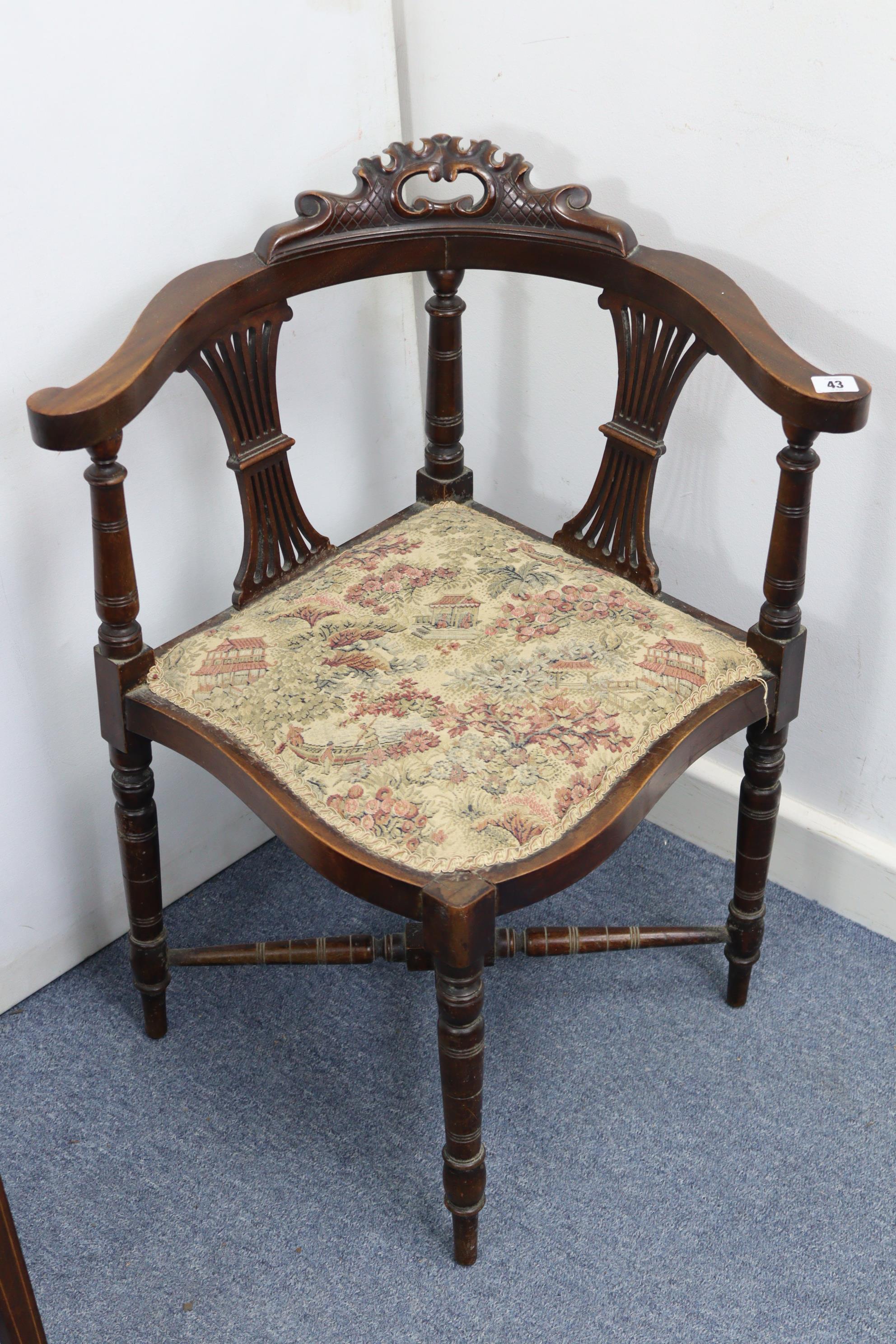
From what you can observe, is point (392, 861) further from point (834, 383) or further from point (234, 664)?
point (834, 383)

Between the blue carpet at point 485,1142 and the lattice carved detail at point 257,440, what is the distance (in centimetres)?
58

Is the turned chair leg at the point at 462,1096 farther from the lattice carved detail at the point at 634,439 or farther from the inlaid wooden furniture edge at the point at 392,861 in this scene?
the lattice carved detail at the point at 634,439

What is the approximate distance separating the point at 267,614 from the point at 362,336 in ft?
1.75

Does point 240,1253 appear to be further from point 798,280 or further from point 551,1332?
point 798,280

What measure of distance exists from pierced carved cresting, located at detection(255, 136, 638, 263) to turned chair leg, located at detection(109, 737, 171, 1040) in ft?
1.95

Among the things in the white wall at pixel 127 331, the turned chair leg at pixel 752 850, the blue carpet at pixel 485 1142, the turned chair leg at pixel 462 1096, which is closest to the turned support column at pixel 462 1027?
the turned chair leg at pixel 462 1096

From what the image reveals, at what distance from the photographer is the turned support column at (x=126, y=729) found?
4.42ft

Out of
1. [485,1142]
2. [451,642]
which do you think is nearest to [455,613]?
[451,642]

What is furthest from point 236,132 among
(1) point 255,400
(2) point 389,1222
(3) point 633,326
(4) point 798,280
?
(2) point 389,1222

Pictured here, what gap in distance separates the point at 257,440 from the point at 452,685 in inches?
15.1

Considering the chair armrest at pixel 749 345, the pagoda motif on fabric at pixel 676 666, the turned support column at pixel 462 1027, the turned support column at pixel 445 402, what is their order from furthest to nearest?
the turned support column at pixel 445 402
the pagoda motif on fabric at pixel 676 666
the chair armrest at pixel 749 345
the turned support column at pixel 462 1027

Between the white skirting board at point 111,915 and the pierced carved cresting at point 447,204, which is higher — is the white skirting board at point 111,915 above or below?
below

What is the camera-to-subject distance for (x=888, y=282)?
151cm

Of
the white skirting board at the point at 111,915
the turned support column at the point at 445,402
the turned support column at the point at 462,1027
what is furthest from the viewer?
the white skirting board at the point at 111,915
